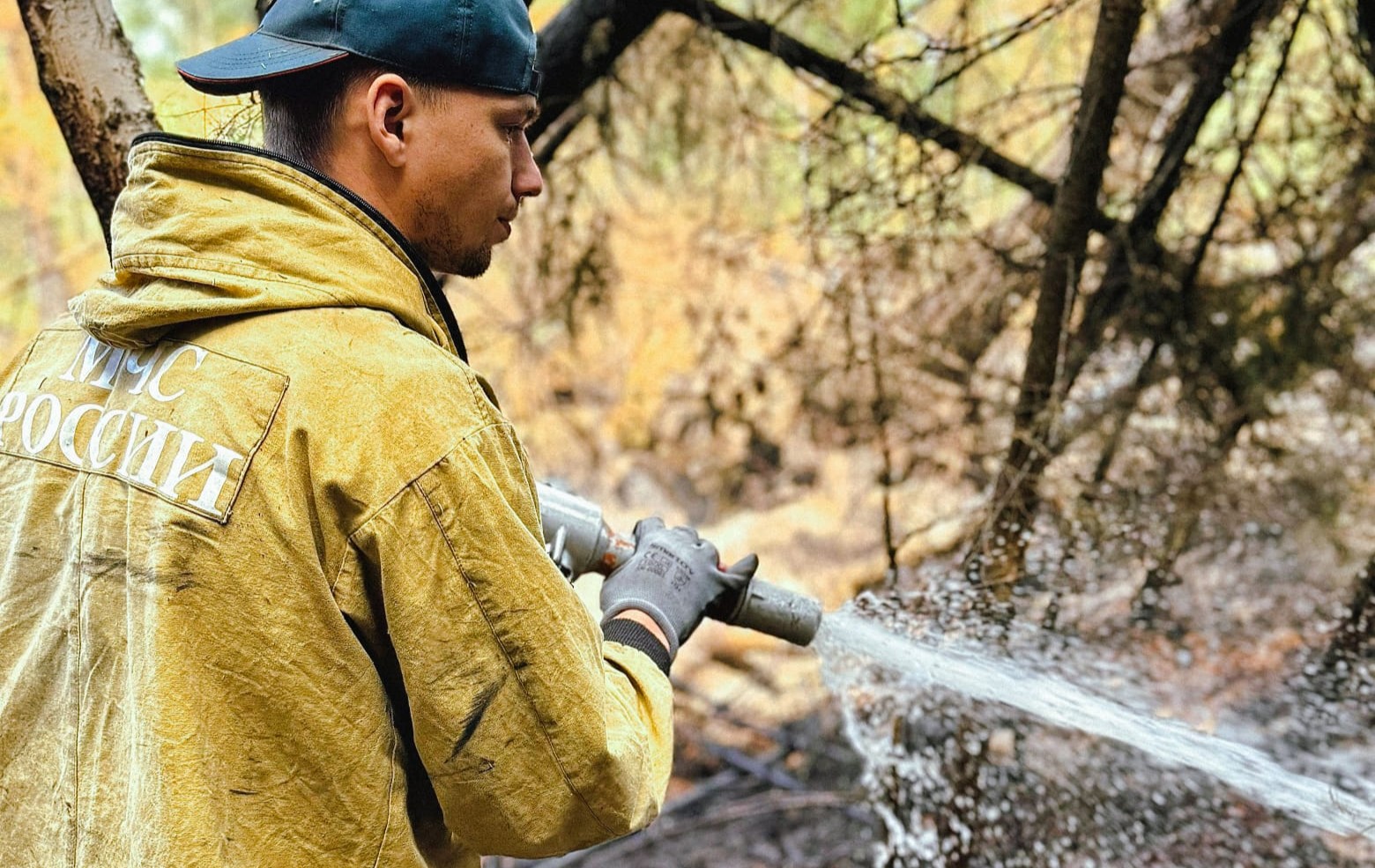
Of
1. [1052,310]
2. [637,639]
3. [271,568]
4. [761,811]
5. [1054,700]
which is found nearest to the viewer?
[271,568]

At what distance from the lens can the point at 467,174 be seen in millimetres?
1315

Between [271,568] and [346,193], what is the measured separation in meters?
0.43

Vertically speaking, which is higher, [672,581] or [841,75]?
[841,75]

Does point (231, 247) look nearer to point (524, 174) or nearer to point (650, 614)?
point (524, 174)

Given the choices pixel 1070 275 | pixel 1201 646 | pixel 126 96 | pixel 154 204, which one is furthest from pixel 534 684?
pixel 1201 646

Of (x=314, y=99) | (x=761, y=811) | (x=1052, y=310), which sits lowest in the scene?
(x=761, y=811)

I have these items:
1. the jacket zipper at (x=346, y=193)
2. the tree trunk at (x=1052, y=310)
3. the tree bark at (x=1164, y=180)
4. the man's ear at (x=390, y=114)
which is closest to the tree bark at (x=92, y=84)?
the jacket zipper at (x=346, y=193)

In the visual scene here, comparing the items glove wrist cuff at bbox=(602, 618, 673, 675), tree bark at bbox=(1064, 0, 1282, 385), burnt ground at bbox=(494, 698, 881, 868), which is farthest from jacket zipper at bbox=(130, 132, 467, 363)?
burnt ground at bbox=(494, 698, 881, 868)

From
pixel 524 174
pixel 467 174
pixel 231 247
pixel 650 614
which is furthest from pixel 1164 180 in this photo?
pixel 231 247

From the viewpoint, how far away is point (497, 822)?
1235mm

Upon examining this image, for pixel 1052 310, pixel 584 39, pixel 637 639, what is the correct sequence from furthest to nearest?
pixel 1052 310 → pixel 584 39 → pixel 637 639

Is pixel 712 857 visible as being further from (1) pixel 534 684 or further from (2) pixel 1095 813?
(1) pixel 534 684

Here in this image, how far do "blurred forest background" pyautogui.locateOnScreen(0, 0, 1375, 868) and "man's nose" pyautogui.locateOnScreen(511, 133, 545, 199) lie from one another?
686mm

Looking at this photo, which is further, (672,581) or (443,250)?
(672,581)
